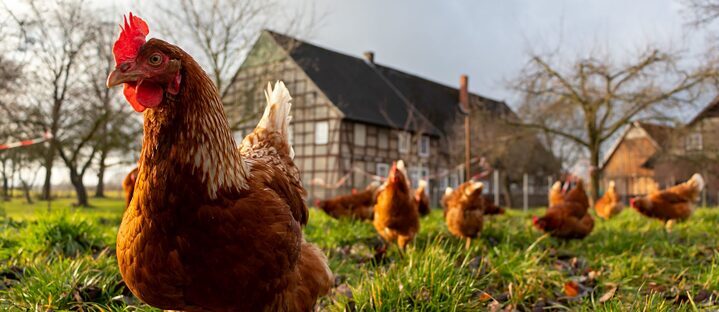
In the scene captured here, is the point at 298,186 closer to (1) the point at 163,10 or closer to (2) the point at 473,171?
(1) the point at 163,10

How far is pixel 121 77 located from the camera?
6.17ft

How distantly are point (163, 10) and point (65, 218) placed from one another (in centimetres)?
1319

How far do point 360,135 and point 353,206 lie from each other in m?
16.3

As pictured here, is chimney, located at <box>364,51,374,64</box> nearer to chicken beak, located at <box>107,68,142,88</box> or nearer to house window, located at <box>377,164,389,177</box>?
house window, located at <box>377,164,389,177</box>

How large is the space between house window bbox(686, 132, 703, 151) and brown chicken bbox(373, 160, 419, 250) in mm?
18570

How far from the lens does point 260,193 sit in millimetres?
2260

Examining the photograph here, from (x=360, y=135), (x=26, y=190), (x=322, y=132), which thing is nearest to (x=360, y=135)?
(x=360, y=135)

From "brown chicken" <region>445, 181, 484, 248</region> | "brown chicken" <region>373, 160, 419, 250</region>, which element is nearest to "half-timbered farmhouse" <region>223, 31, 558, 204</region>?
"brown chicken" <region>445, 181, 484, 248</region>

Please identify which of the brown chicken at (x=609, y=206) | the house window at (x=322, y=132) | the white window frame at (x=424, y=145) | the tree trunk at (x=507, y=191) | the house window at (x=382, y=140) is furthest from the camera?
the tree trunk at (x=507, y=191)

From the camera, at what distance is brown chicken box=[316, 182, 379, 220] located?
27.5ft

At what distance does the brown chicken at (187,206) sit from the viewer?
1.96 meters

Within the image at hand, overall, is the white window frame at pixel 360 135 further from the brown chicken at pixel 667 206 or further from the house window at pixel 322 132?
the brown chicken at pixel 667 206

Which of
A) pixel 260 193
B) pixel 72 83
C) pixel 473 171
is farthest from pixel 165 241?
pixel 473 171

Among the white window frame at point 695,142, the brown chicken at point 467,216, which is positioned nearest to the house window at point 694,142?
the white window frame at point 695,142
